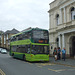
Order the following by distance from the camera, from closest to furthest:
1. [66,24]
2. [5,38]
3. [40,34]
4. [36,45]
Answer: [36,45]
[40,34]
[66,24]
[5,38]

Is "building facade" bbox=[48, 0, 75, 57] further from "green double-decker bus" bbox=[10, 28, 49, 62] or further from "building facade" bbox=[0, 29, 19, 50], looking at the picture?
"building facade" bbox=[0, 29, 19, 50]

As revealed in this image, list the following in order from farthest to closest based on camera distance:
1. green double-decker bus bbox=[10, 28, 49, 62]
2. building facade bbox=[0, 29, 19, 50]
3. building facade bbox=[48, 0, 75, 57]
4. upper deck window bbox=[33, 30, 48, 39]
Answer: building facade bbox=[0, 29, 19, 50], building facade bbox=[48, 0, 75, 57], upper deck window bbox=[33, 30, 48, 39], green double-decker bus bbox=[10, 28, 49, 62]

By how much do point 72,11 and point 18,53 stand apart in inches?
435

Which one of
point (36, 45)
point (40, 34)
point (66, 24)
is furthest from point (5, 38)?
point (36, 45)

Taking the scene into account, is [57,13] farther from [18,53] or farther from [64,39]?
[18,53]

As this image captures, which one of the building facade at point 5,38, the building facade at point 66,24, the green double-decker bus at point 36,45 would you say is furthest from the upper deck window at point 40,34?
the building facade at point 5,38

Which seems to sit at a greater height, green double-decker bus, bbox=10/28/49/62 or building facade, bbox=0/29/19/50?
building facade, bbox=0/29/19/50

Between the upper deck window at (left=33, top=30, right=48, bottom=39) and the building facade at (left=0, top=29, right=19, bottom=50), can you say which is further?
the building facade at (left=0, top=29, right=19, bottom=50)

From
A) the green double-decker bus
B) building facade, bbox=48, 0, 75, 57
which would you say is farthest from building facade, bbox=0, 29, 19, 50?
the green double-decker bus

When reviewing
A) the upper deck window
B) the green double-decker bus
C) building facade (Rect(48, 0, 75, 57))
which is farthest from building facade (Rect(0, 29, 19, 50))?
the upper deck window

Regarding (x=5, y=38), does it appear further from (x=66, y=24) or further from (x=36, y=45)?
(x=36, y=45)

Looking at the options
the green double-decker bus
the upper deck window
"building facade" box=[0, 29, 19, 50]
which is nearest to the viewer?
the green double-decker bus

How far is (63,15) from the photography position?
25922mm

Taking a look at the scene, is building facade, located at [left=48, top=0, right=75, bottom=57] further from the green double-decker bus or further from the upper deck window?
the green double-decker bus
